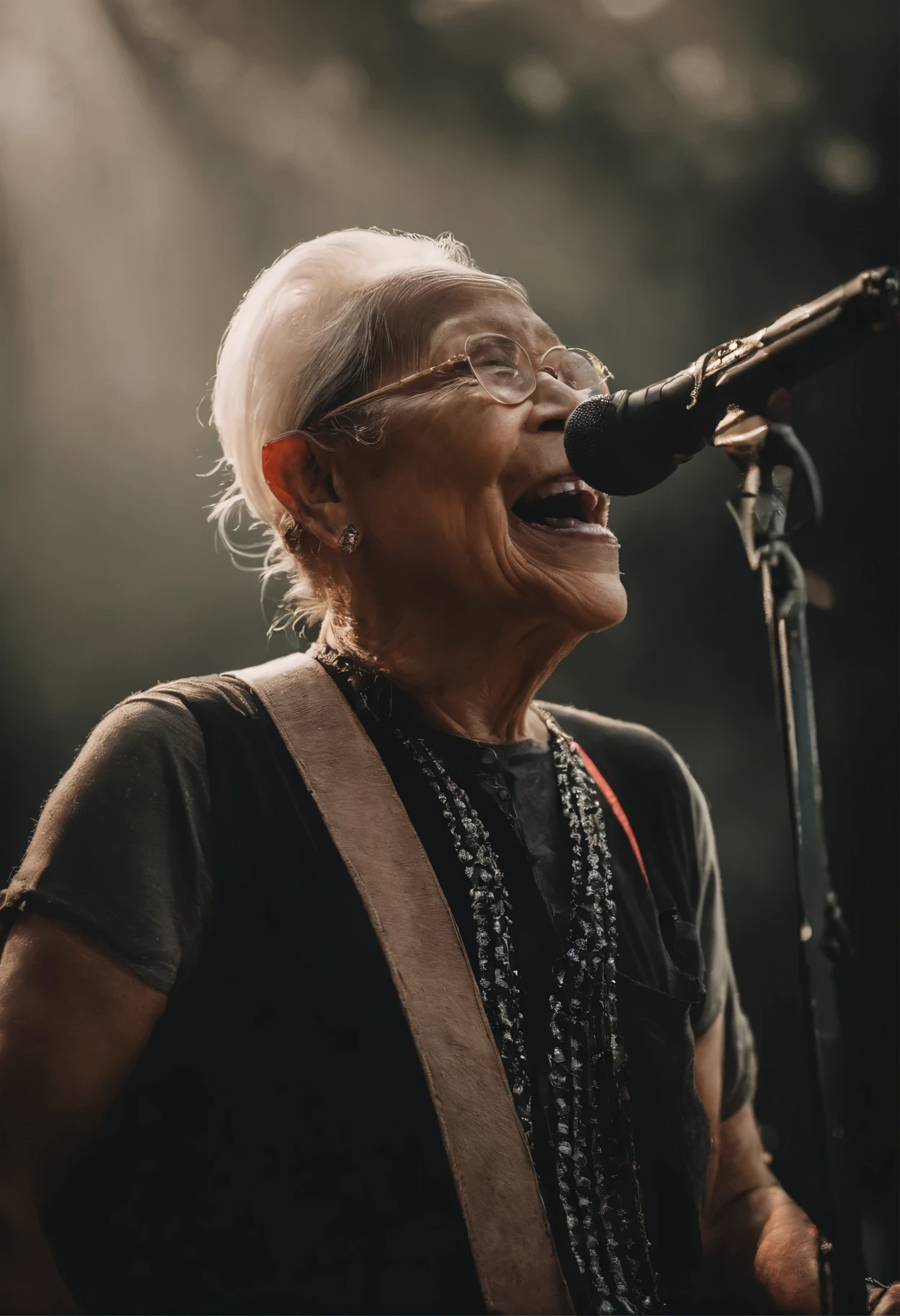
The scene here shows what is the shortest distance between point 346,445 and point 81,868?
778 millimetres

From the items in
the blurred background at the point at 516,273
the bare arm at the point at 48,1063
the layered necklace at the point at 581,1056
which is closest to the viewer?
the bare arm at the point at 48,1063

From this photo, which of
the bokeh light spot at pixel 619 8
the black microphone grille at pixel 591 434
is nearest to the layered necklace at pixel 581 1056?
the black microphone grille at pixel 591 434

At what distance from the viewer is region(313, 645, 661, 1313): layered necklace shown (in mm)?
1276

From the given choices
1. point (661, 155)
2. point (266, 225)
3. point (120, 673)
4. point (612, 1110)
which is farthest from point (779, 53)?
point (612, 1110)

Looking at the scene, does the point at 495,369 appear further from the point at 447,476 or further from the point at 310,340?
the point at 310,340

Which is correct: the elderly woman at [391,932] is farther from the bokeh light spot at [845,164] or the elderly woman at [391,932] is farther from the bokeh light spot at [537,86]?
the bokeh light spot at [845,164]

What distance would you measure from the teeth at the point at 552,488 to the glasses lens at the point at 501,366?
0.14 meters

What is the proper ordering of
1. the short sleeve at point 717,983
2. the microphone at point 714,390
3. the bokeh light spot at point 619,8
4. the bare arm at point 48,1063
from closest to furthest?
the microphone at point 714,390
the bare arm at point 48,1063
the short sleeve at point 717,983
the bokeh light spot at point 619,8

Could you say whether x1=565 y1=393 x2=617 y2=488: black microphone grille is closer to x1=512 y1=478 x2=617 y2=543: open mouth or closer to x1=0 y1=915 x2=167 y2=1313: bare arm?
x1=512 y1=478 x2=617 y2=543: open mouth

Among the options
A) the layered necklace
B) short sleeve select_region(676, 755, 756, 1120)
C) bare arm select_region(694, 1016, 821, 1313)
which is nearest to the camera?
the layered necklace

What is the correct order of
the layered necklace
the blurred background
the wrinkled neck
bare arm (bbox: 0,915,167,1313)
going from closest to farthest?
bare arm (bbox: 0,915,167,1313) → the layered necklace → the wrinkled neck → the blurred background

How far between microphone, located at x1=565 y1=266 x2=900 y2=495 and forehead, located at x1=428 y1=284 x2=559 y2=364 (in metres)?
0.42

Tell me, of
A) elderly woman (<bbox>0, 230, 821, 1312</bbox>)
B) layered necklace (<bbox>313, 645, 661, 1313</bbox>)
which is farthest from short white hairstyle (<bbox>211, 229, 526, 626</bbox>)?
layered necklace (<bbox>313, 645, 661, 1313</bbox>)

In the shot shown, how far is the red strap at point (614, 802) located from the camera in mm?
1644
